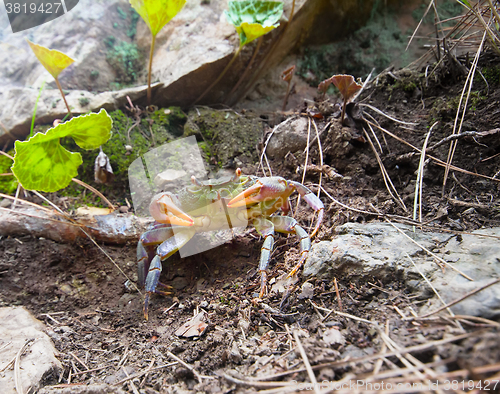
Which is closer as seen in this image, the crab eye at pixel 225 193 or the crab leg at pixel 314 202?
the crab leg at pixel 314 202

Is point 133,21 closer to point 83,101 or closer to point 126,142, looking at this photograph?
point 83,101

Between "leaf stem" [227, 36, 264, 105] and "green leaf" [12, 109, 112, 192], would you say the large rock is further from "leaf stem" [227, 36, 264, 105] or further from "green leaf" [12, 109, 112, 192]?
"green leaf" [12, 109, 112, 192]

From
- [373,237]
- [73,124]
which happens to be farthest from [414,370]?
[73,124]

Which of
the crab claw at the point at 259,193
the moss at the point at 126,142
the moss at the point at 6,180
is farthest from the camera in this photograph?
the moss at the point at 126,142

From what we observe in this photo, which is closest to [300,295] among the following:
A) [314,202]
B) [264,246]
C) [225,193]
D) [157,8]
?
[264,246]

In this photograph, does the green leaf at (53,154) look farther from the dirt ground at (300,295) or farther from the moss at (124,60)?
the moss at (124,60)

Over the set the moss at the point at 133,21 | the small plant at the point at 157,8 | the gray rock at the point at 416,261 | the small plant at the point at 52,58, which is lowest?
the gray rock at the point at 416,261

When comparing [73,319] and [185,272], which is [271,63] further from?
[73,319]

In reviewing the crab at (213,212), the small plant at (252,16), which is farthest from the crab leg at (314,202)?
the small plant at (252,16)
